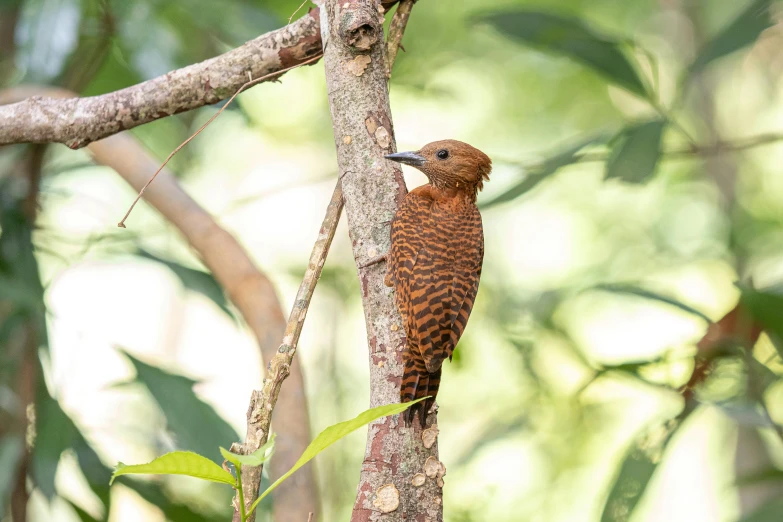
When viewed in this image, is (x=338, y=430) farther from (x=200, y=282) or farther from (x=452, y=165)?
(x=200, y=282)

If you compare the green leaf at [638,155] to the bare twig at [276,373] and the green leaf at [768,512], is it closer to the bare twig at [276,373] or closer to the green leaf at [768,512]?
the green leaf at [768,512]

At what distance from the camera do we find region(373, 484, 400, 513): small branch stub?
52.3 inches

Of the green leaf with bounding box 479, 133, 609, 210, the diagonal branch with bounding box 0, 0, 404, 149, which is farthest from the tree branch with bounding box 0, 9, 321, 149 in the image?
the green leaf with bounding box 479, 133, 609, 210

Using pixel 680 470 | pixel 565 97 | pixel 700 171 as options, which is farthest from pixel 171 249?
pixel 680 470

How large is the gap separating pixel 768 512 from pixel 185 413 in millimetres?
1853

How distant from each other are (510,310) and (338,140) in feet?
10.7

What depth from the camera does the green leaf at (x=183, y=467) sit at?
2.75 ft

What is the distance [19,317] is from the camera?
9.95 feet

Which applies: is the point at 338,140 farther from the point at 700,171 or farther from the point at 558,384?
the point at 700,171

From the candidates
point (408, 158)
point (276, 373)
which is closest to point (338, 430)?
point (276, 373)

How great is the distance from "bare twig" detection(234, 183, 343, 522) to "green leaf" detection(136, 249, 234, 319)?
1.42 m

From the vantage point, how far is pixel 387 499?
1.34m

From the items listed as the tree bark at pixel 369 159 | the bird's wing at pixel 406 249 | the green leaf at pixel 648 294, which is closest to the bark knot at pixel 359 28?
the tree bark at pixel 369 159

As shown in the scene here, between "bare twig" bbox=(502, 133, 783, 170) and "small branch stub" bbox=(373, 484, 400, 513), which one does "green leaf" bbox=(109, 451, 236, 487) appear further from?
"bare twig" bbox=(502, 133, 783, 170)
